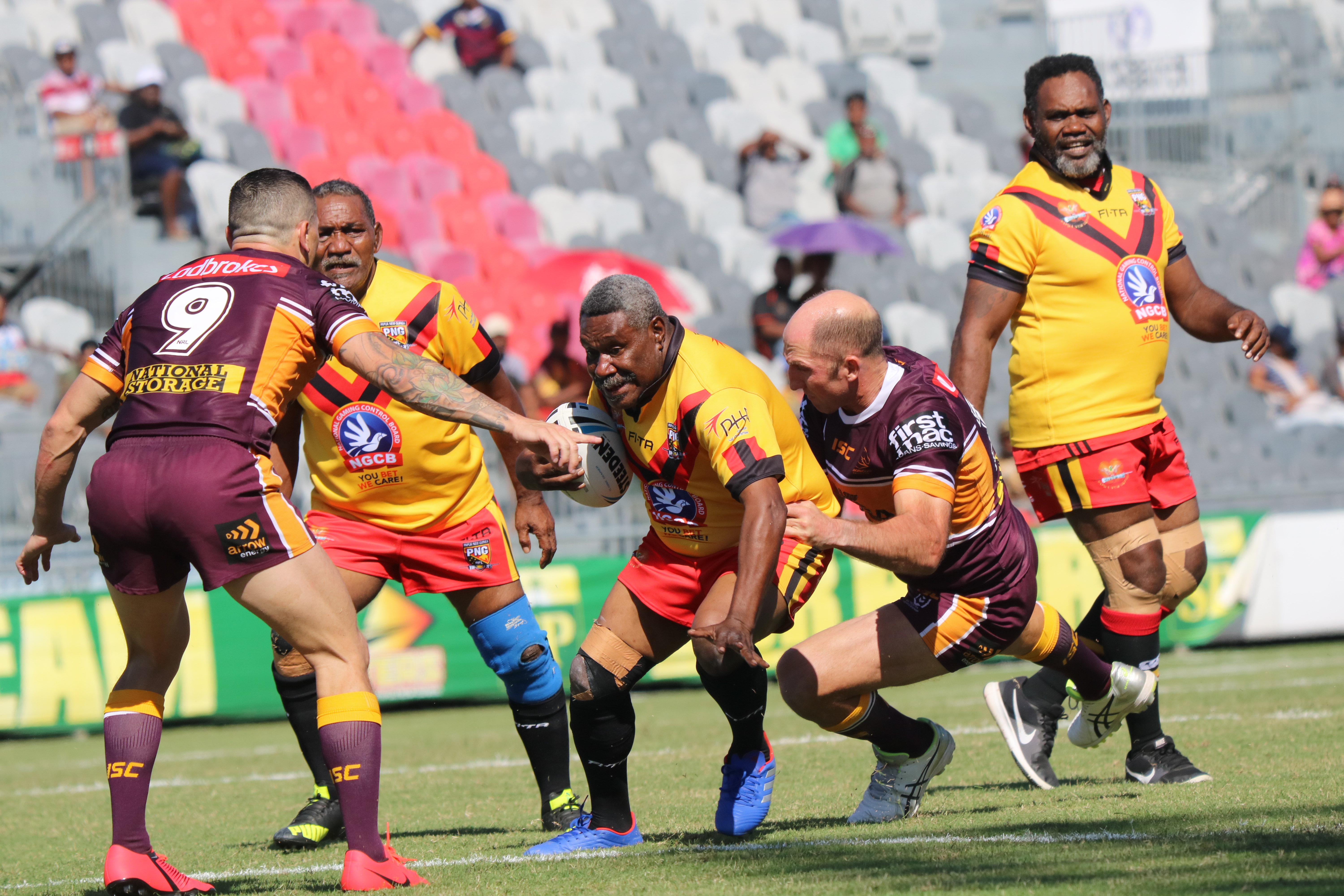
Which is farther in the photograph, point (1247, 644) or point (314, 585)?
point (1247, 644)

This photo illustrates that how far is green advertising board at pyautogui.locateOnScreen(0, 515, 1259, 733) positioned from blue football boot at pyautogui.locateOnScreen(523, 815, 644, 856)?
5667 millimetres

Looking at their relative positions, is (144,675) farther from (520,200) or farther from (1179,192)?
(1179,192)

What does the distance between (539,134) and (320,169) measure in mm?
3643

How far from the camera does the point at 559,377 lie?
13.5 meters

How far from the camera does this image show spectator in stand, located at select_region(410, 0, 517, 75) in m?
21.1

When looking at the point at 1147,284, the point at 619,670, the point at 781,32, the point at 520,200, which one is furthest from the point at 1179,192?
the point at 619,670

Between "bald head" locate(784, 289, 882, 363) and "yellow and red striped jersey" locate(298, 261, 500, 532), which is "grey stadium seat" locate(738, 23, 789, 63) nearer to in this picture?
"yellow and red striped jersey" locate(298, 261, 500, 532)

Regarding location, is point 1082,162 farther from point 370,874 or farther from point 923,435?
point 370,874

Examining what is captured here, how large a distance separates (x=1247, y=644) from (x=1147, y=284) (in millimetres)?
7823

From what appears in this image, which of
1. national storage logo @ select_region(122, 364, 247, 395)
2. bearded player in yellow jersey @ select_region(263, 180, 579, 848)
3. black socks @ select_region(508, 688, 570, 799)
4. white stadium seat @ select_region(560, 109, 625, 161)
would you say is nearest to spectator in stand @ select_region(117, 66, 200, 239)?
white stadium seat @ select_region(560, 109, 625, 161)

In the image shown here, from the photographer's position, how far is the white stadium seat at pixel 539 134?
811 inches

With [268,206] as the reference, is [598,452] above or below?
below

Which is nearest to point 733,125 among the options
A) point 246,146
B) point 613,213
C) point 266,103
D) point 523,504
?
point 613,213

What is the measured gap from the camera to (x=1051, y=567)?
39.8 feet
